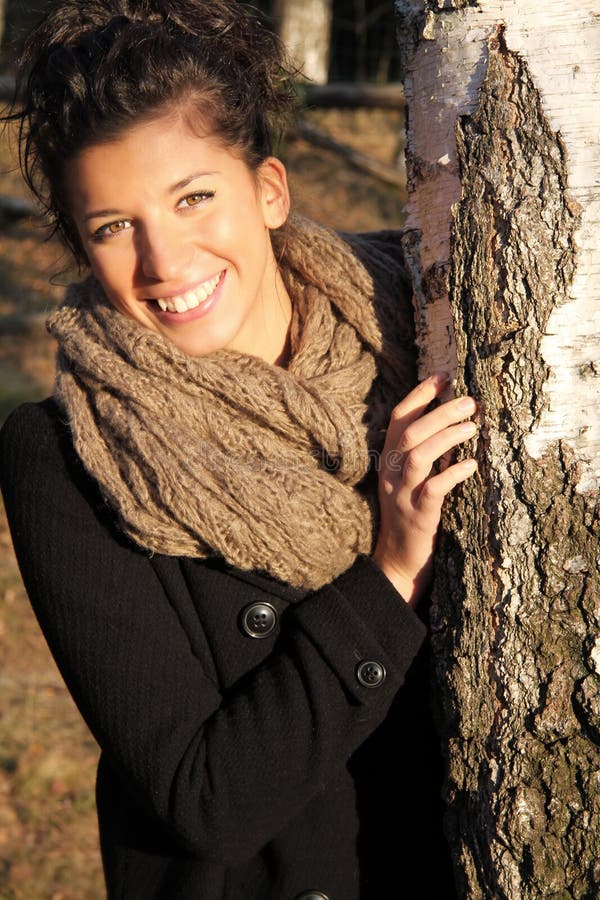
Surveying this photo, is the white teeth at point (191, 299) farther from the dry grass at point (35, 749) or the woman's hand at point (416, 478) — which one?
the dry grass at point (35, 749)

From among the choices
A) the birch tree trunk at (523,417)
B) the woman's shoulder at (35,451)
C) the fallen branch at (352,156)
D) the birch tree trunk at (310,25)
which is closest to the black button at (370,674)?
the birch tree trunk at (523,417)

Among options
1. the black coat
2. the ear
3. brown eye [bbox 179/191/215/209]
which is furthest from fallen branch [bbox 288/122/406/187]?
the black coat

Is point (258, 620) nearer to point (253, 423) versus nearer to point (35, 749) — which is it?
point (253, 423)

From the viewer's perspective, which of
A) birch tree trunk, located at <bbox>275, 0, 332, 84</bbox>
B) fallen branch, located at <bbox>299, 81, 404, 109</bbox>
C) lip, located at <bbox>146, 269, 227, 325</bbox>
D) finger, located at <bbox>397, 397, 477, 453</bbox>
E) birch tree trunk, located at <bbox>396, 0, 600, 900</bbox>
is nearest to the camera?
birch tree trunk, located at <bbox>396, 0, 600, 900</bbox>

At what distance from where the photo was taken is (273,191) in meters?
2.13

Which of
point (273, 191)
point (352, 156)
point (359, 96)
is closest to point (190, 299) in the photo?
point (273, 191)

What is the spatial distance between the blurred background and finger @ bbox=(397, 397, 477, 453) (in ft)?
3.14

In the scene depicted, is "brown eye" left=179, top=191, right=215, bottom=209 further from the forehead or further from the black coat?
the black coat

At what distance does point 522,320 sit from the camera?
1620 millimetres

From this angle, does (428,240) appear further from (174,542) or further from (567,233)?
(174,542)

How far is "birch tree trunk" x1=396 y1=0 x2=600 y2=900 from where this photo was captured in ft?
5.18

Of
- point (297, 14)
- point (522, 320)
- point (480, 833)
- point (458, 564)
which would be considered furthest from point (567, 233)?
point (297, 14)

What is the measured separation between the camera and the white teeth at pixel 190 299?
1895mm

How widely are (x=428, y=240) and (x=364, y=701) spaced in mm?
826
